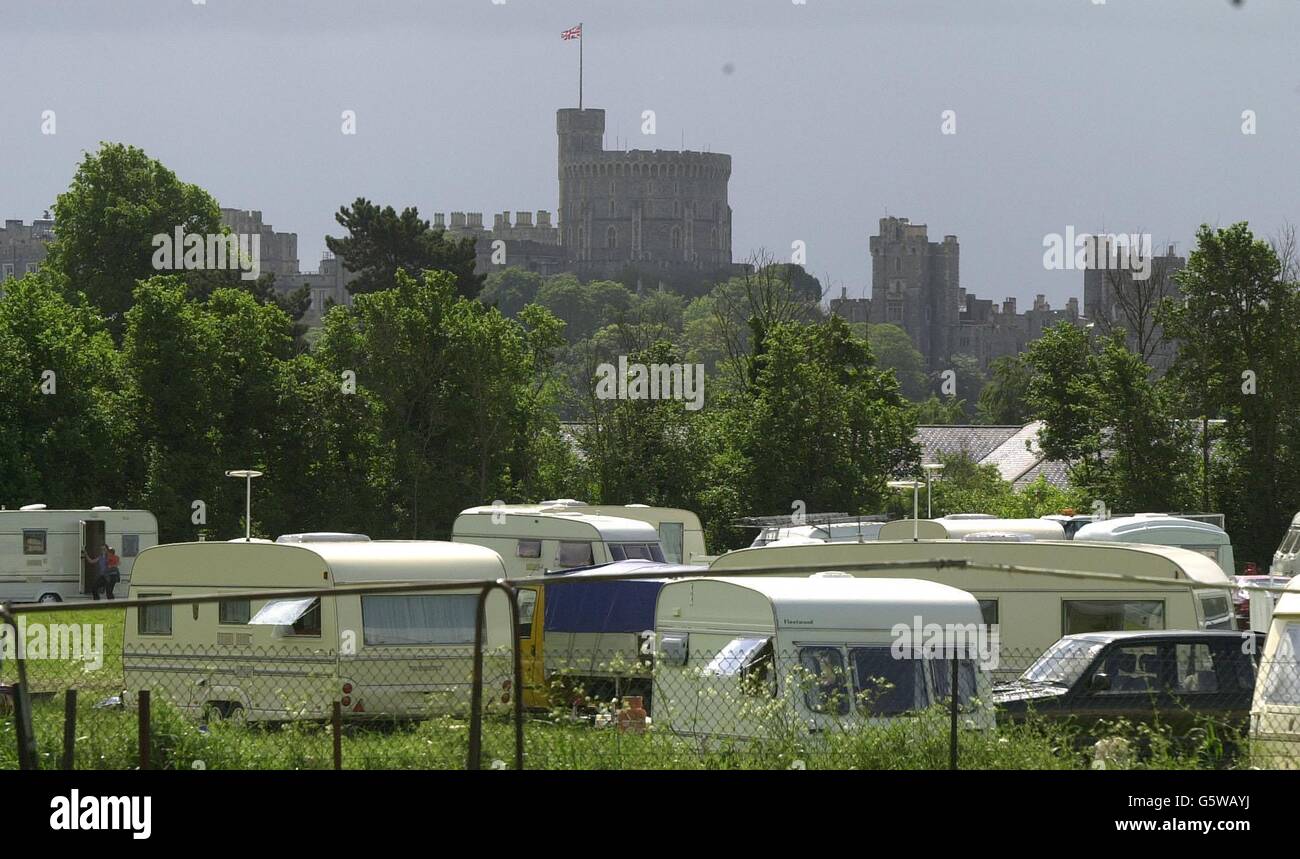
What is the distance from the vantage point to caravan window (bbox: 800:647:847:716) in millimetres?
11953

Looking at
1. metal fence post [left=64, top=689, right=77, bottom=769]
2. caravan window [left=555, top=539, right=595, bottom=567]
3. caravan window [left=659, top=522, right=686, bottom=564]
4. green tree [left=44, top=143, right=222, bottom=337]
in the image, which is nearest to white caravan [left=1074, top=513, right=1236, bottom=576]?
caravan window [left=659, top=522, right=686, bottom=564]

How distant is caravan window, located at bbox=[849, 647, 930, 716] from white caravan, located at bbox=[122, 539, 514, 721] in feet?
13.9

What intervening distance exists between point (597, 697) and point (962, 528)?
15.8 meters

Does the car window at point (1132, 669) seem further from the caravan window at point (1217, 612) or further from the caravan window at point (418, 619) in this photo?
the caravan window at point (418, 619)

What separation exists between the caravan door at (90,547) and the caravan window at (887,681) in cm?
2507

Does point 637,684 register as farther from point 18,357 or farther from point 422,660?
point 18,357

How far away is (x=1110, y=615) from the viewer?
689 inches

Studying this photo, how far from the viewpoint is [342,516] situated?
41500 millimetres
